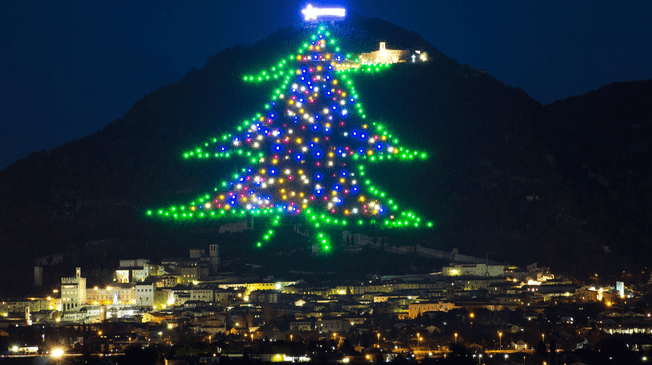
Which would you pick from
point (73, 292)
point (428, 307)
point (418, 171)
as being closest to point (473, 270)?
point (418, 171)

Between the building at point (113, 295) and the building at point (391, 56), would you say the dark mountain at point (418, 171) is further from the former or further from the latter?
the building at point (113, 295)

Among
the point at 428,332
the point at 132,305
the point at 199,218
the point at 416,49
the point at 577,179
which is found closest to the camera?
the point at 428,332

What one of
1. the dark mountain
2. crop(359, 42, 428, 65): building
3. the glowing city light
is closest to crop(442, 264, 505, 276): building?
the dark mountain

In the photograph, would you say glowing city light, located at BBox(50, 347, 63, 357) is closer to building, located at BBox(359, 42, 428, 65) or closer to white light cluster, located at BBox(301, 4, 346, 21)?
white light cluster, located at BBox(301, 4, 346, 21)

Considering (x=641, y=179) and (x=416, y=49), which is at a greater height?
(x=416, y=49)

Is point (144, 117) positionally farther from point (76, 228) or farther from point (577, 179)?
point (577, 179)

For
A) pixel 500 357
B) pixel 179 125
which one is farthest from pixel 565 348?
pixel 179 125
